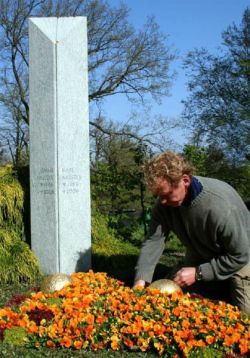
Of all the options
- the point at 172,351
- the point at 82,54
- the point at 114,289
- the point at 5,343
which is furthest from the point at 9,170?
the point at 172,351

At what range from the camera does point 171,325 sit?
3604 millimetres

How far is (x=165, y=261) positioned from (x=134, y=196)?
4.42ft

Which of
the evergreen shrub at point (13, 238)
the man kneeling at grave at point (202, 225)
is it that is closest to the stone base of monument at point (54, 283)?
the man kneeling at grave at point (202, 225)

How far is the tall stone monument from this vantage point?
23.3ft

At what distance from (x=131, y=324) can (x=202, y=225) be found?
98cm

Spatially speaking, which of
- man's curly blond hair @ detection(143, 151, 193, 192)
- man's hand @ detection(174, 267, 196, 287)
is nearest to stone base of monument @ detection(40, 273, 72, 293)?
man's hand @ detection(174, 267, 196, 287)

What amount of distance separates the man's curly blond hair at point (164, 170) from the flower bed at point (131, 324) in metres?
0.88

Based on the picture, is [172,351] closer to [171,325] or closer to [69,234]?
[171,325]

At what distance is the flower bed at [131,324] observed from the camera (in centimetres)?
348

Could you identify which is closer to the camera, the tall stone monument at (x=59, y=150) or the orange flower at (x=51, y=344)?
the orange flower at (x=51, y=344)

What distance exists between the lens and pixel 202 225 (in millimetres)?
4164

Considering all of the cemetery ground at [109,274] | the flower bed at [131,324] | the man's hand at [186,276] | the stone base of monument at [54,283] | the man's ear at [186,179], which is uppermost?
the man's ear at [186,179]

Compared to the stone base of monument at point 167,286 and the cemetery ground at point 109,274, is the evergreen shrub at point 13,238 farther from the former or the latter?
the stone base of monument at point 167,286

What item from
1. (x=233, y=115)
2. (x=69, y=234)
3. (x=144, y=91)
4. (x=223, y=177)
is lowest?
(x=69, y=234)
